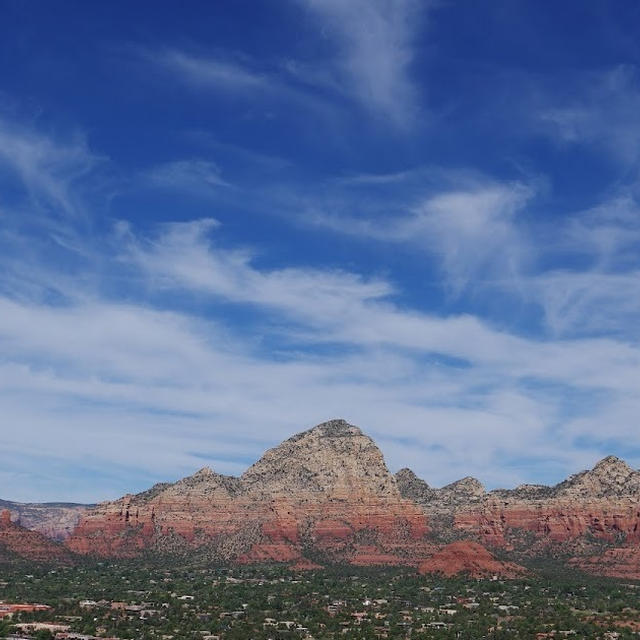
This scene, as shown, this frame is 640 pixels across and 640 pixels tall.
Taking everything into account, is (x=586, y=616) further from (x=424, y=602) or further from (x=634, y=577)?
(x=634, y=577)

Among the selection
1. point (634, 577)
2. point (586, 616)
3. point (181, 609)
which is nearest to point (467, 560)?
point (634, 577)

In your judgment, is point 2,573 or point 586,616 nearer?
point 586,616

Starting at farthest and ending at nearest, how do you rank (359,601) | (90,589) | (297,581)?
(297,581) < (90,589) < (359,601)

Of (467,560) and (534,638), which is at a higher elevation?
(467,560)

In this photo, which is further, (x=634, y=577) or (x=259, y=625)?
(x=634, y=577)

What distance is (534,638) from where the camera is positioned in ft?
382

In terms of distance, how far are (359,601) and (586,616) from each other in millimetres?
Answer: 39339

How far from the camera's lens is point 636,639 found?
378ft

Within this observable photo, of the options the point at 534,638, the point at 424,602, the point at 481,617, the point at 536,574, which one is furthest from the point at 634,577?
the point at 534,638

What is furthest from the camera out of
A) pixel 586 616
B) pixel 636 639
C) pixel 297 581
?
pixel 297 581

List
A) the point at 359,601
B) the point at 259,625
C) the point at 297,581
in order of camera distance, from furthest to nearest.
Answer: the point at 297,581 → the point at 359,601 → the point at 259,625

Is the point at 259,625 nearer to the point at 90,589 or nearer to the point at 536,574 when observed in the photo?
the point at 90,589

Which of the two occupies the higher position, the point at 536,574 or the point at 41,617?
the point at 536,574

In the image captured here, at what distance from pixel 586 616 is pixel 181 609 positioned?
63446 mm
